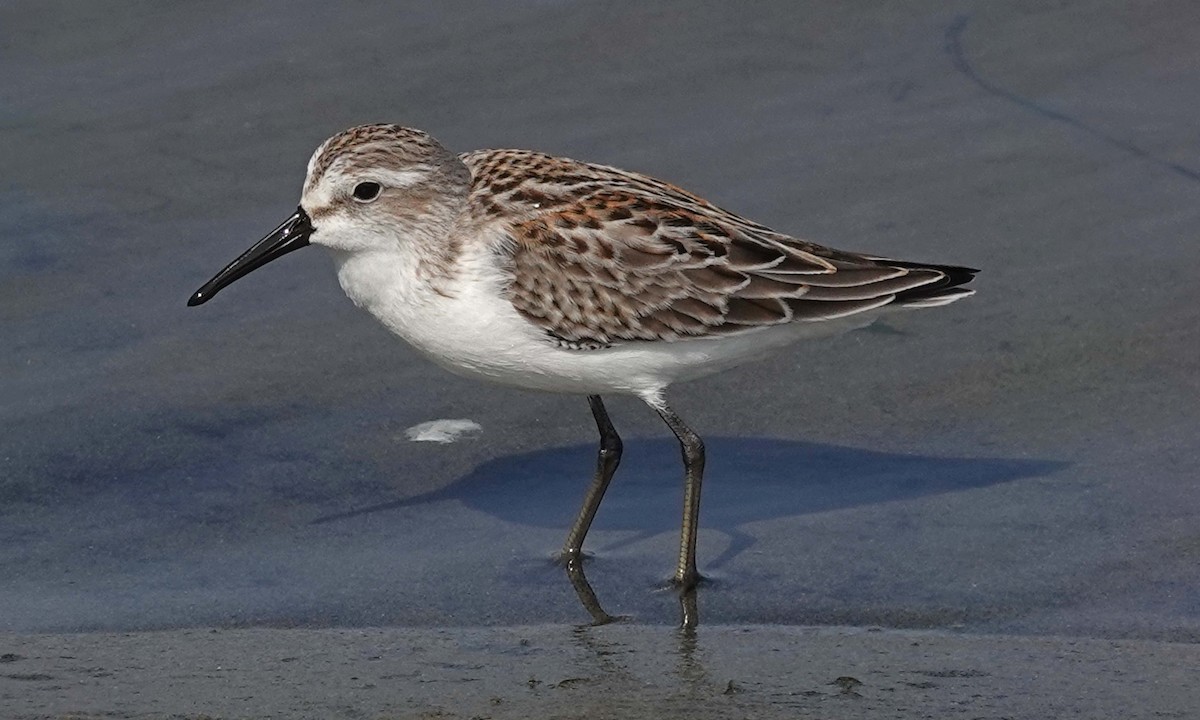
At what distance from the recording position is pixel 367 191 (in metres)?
7.43

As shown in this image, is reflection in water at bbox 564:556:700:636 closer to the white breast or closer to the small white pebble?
the white breast

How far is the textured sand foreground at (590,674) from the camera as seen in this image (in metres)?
6.05

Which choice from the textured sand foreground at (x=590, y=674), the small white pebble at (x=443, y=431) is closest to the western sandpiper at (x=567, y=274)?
the textured sand foreground at (x=590, y=674)

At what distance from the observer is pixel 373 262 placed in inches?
294

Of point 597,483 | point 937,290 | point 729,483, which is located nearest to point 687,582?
point 597,483

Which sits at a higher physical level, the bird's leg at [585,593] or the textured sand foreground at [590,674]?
the textured sand foreground at [590,674]

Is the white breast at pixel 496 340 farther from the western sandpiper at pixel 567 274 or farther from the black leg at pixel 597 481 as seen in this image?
the black leg at pixel 597 481

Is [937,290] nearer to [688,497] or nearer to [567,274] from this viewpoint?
[688,497]

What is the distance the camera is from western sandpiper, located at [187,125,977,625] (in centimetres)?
737

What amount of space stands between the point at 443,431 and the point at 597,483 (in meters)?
1.11

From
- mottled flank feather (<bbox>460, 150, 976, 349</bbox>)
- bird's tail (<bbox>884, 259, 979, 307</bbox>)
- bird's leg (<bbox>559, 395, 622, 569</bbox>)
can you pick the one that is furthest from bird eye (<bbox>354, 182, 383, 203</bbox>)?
bird's tail (<bbox>884, 259, 979, 307</bbox>)

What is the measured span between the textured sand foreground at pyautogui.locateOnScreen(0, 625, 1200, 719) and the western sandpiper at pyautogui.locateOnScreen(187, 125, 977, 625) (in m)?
0.87

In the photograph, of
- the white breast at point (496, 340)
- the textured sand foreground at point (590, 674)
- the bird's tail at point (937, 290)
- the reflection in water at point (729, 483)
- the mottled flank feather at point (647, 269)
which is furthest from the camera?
the reflection in water at point (729, 483)

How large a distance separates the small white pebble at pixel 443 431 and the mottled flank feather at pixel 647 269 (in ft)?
4.60
